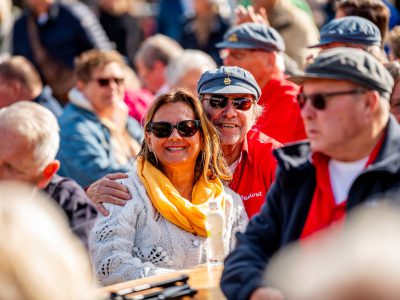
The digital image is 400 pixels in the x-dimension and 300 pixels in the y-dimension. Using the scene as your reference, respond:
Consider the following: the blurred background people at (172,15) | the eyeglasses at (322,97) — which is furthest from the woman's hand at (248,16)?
the blurred background people at (172,15)

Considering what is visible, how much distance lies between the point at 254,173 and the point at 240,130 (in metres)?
0.26

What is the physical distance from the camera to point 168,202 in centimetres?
518

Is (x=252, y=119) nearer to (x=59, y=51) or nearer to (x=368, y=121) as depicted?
(x=368, y=121)

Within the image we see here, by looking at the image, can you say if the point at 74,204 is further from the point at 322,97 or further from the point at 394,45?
the point at 394,45

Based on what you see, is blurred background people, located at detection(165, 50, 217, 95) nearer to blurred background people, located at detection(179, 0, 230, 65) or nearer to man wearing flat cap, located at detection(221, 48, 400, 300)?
blurred background people, located at detection(179, 0, 230, 65)

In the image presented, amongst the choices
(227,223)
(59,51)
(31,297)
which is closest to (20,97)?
(59,51)

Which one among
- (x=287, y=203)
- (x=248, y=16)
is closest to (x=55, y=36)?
(x=248, y=16)

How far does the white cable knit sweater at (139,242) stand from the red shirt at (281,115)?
1.69 metres

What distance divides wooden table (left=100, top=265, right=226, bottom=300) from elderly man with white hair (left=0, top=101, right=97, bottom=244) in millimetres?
786

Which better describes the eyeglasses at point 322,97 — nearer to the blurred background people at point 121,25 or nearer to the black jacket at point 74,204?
the black jacket at point 74,204

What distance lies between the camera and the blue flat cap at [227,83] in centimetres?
583

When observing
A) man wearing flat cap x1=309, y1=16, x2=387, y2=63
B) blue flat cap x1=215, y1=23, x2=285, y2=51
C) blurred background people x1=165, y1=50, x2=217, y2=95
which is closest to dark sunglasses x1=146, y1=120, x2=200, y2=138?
man wearing flat cap x1=309, y1=16, x2=387, y2=63

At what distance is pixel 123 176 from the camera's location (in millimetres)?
5363

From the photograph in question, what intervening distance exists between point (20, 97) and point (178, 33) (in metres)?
4.29
